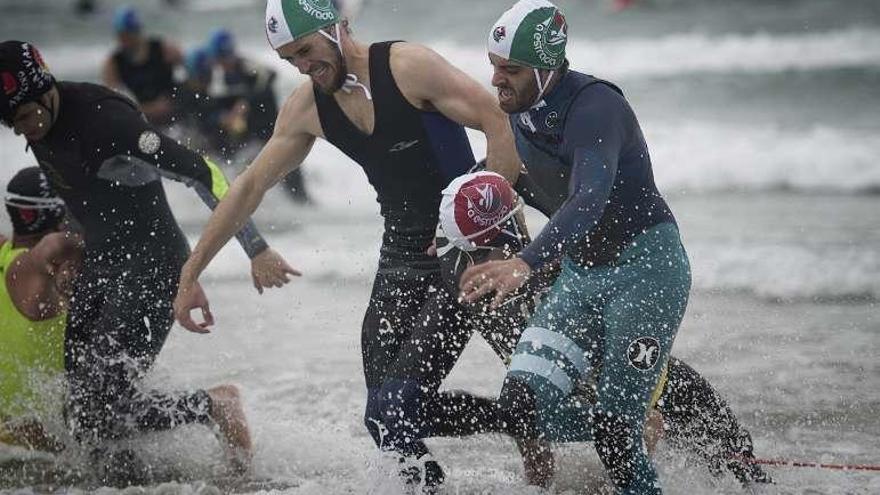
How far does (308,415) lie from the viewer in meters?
7.02

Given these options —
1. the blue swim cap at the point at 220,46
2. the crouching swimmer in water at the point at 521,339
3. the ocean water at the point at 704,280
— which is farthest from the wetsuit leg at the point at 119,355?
the blue swim cap at the point at 220,46

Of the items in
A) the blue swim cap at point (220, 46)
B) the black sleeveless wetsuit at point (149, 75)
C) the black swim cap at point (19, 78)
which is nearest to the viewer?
the black swim cap at point (19, 78)

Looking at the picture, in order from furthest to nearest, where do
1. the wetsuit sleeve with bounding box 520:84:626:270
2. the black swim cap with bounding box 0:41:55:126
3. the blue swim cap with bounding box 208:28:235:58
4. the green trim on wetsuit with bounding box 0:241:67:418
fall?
1. the blue swim cap with bounding box 208:28:235:58
2. the green trim on wetsuit with bounding box 0:241:67:418
3. the black swim cap with bounding box 0:41:55:126
4. the wetsuit sleeve with bounding box 520:84:626:270

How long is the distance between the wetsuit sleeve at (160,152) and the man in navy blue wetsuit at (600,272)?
1.54 meters

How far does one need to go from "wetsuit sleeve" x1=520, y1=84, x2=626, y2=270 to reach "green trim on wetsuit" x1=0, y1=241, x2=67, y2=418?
281 cm

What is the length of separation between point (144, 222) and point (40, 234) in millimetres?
631

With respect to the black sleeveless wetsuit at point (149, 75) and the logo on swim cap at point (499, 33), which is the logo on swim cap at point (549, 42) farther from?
the black sleeveless wetsuit at point (149, 75)

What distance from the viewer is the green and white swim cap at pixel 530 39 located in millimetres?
4375

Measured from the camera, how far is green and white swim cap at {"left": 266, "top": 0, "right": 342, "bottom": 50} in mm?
4754

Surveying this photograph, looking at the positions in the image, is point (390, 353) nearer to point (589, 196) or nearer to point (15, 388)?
point (589, 196)

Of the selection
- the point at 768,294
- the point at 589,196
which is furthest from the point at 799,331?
the point at 589,196

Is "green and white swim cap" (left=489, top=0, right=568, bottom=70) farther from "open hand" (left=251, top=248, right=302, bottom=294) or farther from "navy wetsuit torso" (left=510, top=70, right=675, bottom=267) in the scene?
"open hand" (left=251, top=248, right=302, bottom=294)

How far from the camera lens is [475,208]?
4457mm

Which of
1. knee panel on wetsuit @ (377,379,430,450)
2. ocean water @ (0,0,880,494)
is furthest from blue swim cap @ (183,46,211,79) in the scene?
knee panel on wetsuit @ (377,379,430,450)
